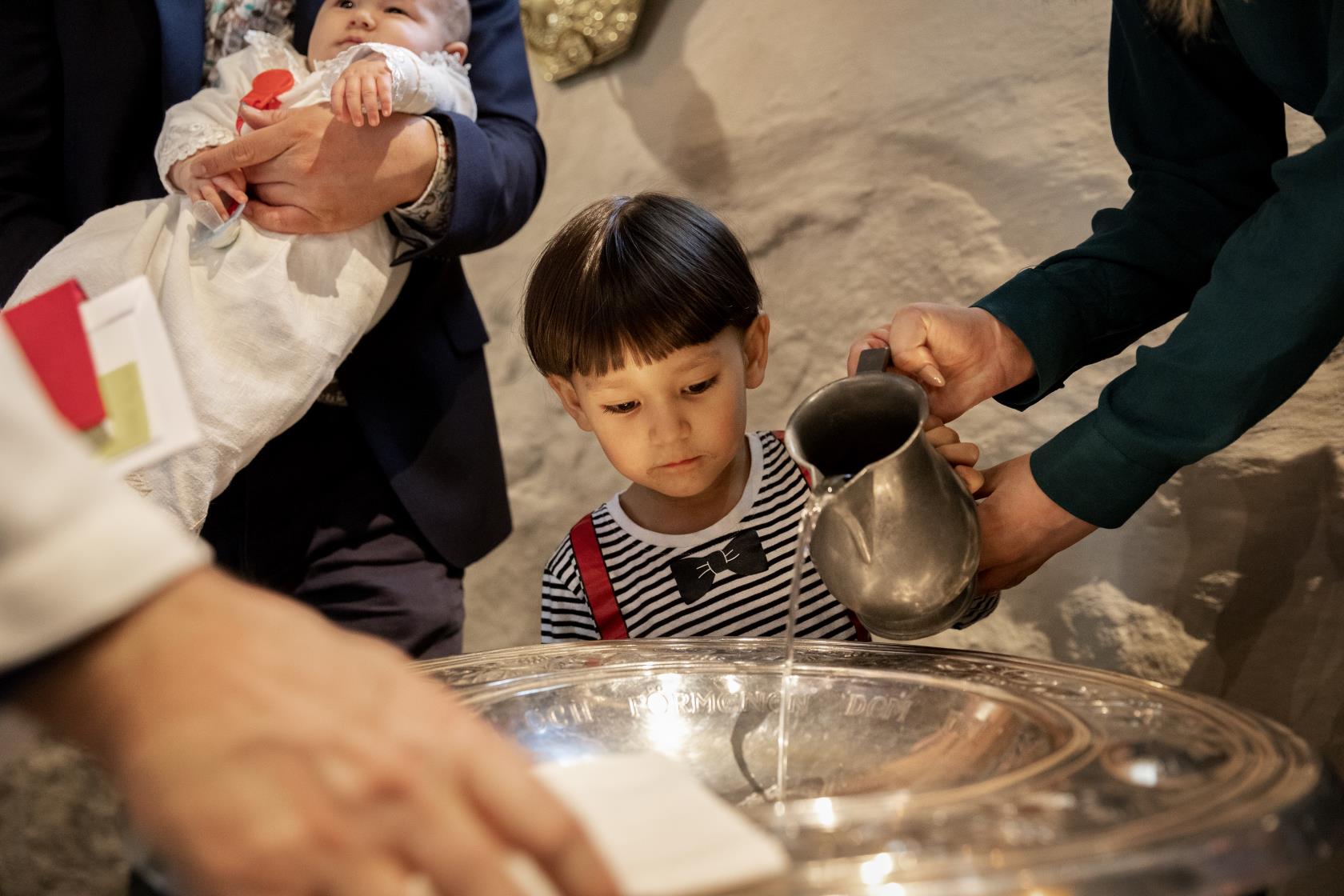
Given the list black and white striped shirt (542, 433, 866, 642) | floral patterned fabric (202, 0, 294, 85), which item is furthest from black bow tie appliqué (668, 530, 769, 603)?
floral patterned fabric (202, 0, 294, 85)

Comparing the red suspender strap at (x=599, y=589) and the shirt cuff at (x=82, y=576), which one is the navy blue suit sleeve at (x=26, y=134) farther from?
the shirt cuff at (x=82, y=576)

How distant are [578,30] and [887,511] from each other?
1398 millimetres

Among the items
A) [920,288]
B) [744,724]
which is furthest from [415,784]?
[920,288]

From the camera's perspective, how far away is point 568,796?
527 millimetres

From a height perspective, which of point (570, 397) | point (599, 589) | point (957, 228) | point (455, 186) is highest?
point (455, 186)

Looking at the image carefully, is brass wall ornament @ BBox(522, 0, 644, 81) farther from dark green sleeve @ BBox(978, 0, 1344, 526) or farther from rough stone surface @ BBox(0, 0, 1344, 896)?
dark green sleeve @ BBox(978, 0, 1344, 526)

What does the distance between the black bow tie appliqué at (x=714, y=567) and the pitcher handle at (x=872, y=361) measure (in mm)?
335

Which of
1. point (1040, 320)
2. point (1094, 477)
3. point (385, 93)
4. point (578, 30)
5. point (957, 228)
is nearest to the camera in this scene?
point (1094, 477)

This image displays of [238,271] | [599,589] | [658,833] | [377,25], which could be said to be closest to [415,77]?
[377,25]

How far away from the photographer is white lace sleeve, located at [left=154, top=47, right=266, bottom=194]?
1190 mm

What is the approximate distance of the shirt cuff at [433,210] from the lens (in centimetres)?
120

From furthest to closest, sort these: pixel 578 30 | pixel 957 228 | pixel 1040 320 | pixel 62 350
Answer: pixel 578 30 < pixel 957 228 < pixel 1040 320 < pixel 62 350

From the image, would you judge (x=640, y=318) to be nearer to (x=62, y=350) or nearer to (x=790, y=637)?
(x=790, y=637)

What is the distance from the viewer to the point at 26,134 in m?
1.24
